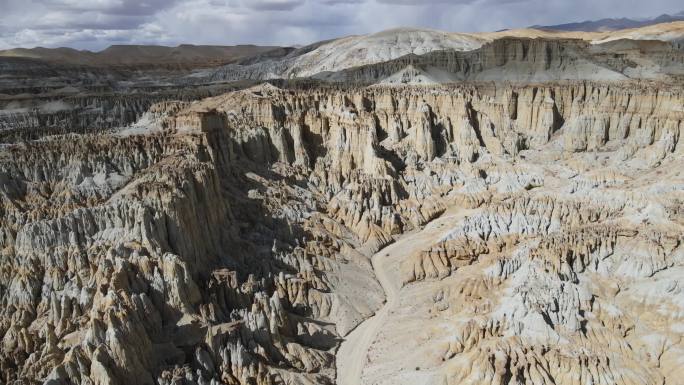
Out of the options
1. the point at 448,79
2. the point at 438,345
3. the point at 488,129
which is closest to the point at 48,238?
the point at 438,345

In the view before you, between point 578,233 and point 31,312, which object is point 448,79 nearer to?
point 578,233

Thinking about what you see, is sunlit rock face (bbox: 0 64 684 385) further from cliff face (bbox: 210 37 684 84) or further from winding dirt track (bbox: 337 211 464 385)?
cliff face (bbox: 210 37 684 84)

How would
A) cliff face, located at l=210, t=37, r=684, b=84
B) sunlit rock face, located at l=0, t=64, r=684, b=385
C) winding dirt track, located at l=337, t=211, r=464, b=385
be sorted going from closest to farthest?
sunlit rock face, located at l=0, t=64, r=684, b=385 < winding dirt track, located at l=337, t=211, r=464, b=385 < cliff face, located at l=210, t=37, r=684, b=84

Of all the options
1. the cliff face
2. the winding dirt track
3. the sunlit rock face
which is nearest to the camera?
the sunlit rock face

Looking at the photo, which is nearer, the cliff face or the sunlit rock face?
the sunlit rock face

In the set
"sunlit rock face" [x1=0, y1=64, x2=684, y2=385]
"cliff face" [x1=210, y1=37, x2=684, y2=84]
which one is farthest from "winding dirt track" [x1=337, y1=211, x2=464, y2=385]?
"cliff face" [x1=210, y1=37, x2=684, y2=84]

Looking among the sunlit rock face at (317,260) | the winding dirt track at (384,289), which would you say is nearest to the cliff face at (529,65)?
the sunlit rock face at (317,260)

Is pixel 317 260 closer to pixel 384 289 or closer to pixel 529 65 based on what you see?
pixel 384 289
